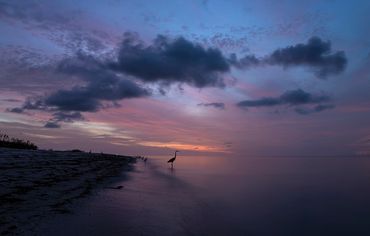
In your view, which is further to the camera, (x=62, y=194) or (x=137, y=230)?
(x=62, y=194)

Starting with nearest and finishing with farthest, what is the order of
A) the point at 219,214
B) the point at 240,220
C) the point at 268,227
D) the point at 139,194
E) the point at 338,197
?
1. the point at 268,227
2. the point at 240,220
3. the point at 219,214
4. the point at 139,194
5. the point at 338,197

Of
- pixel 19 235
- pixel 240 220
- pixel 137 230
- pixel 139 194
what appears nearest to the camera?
pixel 19 235

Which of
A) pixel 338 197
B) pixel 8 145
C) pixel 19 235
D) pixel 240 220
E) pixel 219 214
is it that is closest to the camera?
pixel 19 235

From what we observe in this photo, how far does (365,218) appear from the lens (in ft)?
40.8

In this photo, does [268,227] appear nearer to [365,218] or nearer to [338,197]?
[365,218]

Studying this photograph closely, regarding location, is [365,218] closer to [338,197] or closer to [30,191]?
[338,197]

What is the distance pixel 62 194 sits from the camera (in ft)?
40.8

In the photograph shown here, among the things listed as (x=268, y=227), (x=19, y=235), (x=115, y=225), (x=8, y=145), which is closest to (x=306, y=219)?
(x=268, y=227)

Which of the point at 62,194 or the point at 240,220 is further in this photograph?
the point at 62,194

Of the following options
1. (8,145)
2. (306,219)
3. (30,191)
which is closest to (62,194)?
(30,191)

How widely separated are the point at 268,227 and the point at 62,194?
23.6 ft

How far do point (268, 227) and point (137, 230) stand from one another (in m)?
4.23

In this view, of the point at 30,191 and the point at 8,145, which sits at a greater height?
the point at 8,145

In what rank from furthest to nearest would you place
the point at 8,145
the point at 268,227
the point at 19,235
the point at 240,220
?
1. the point at 8,145
2. the point at 240,220
3. the point at 268,227
4. the point at 19,235
